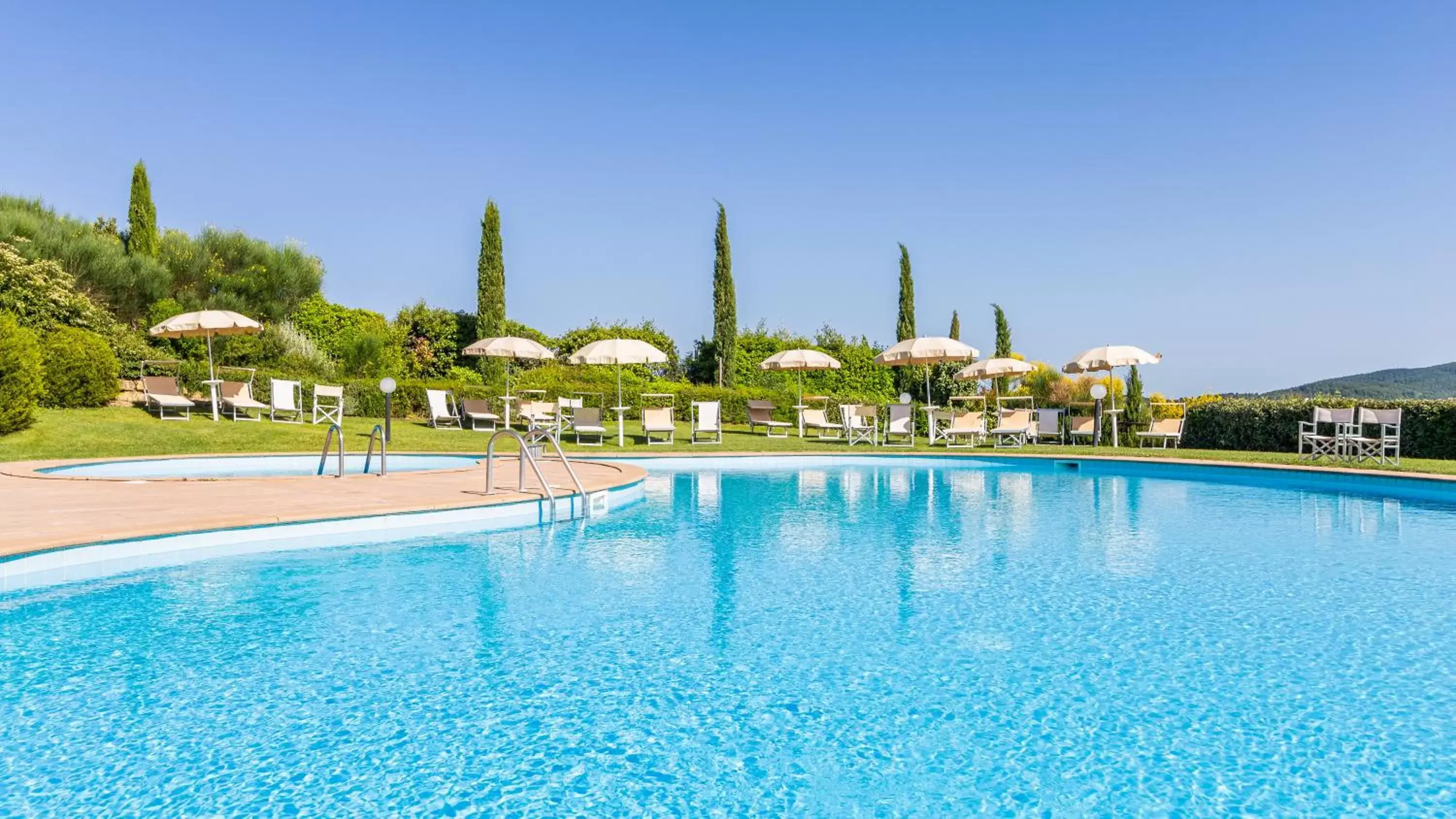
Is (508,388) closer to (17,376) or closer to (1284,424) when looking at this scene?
(17,376)

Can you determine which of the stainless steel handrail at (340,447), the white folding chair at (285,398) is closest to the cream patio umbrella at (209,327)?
the white folding chair at (285,398)

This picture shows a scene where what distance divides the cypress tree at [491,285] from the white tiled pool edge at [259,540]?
15.0 m

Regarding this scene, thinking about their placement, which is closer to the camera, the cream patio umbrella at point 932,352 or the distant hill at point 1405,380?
the cream patio umbrella at point 932,352

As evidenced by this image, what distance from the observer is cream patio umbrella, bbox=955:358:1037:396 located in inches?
661

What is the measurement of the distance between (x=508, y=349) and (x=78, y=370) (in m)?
7.16

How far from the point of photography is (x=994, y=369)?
56.3 ft

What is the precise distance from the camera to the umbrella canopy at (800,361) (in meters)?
17.1

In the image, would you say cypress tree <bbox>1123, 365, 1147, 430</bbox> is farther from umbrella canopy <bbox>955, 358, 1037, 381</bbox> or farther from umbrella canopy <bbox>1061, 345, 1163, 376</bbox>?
umbrella canopy <bbox>955, 358, 1037, 381</bbox>

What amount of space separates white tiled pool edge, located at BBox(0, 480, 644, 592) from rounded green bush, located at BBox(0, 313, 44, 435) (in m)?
8.94

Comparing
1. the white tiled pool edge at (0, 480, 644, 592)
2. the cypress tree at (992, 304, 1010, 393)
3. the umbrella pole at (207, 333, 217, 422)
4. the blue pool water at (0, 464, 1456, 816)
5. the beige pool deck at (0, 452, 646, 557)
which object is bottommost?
the blue pool water at (0, 464, 1456, 816)

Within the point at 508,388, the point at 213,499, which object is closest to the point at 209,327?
the point at 508,388

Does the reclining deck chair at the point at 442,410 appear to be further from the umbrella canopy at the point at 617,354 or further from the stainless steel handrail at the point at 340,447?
the stainless steel handrail at the point at 340,447

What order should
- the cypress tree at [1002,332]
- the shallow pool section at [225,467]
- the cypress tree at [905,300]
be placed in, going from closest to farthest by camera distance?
1. the shallow pool section at [225,467]
2. the cypress tree at [1002,332]
3. the cypress tree at [905,300]

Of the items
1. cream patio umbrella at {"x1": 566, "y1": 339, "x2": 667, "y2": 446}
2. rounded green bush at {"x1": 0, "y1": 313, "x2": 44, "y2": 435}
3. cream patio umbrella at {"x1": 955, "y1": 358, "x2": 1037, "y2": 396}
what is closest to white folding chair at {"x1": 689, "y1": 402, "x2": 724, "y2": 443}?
cream patio umbrella at {"x1": 566, "y1": 339, "x2": 667, "y2": 446}
